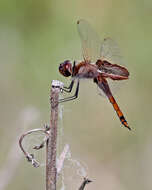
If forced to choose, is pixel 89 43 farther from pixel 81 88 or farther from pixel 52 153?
pixel 52 153

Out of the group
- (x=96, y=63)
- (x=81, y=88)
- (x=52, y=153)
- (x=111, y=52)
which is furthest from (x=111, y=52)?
(x=52, y=153)

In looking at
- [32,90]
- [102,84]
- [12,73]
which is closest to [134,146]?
[102,84]

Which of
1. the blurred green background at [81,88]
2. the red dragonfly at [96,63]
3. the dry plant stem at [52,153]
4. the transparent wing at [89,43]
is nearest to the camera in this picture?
the dry plant stem at [52,153]

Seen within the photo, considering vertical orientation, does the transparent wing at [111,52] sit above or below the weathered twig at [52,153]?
above

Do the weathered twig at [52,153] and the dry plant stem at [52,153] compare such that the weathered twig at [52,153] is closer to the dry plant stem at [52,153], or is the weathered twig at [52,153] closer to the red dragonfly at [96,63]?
the dry plant stem at [52,153]

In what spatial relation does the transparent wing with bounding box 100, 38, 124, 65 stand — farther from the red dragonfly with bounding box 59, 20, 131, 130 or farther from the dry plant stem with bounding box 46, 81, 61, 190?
the dry plant stem with bounding box 46, 81, 61, 190

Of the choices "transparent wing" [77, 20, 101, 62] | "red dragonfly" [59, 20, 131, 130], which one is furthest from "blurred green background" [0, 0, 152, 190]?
"transparent wing" [77, 20, 101, 62]

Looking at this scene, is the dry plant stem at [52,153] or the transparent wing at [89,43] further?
the transparent wing at [89,43]

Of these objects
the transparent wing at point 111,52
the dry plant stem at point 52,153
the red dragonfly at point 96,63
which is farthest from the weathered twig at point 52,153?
the transparent wing at point 111,52

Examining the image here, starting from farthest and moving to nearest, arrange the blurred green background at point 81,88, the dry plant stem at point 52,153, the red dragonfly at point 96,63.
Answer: the blurred green background at point 81,88, the red dragonfly at point 96,63, the dry plant stem at point 52,153
